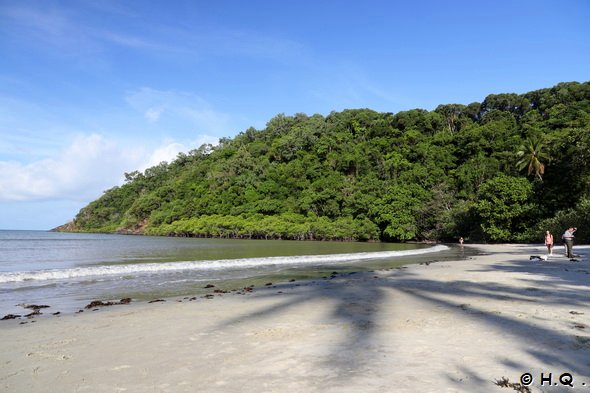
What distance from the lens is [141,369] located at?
5.55m

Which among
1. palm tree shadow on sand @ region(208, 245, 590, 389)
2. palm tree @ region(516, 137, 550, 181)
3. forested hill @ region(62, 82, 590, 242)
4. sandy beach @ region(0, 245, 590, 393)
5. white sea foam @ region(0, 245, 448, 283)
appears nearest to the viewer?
sandy beach @ region(0, 245, 590, 393)

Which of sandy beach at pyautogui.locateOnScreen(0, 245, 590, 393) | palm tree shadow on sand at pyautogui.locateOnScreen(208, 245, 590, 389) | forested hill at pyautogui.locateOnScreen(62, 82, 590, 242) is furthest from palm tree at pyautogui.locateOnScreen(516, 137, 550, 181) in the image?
sandy beach at pyautogui.locateOnScreen(0, 245, 590, 393)

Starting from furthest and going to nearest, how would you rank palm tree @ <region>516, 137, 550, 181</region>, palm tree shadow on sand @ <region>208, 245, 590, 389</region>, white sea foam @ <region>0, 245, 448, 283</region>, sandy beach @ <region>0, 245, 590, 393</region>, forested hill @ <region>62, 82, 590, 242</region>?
palm tree @ <region>516, 137, 550, 181</region>, forested hill @ <region>62, 82, 590, 242</region>, white sea foam @ <region>0, 245, 448, 283</region>, palm tree shadow on sand @ <region>208, 245, 590, 389</region>, sandy beach @ <region>0, 245, 590, 393</region>

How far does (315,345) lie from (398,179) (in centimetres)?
7714

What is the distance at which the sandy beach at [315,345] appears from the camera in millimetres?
4859

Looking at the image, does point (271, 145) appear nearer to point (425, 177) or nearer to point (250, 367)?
point (425, 177)

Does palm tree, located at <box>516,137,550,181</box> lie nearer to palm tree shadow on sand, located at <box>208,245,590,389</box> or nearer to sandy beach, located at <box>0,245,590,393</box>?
palm tree shadow on sand, located at <box>208,245,590,389</box>

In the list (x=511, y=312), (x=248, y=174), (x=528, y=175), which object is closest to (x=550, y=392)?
(x=511, y=312)

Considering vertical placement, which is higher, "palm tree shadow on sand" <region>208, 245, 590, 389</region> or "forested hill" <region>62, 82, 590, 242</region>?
"forested hill" <region>62, 82, 590, 242</region>

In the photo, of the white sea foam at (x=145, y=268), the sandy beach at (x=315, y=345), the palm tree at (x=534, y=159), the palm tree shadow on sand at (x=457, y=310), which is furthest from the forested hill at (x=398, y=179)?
the sandy beach at (x=315, y=345)

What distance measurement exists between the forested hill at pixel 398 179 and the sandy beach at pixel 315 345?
37019 millimetres

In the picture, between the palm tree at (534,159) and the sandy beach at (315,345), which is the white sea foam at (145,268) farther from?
the palm tree at (534,159)

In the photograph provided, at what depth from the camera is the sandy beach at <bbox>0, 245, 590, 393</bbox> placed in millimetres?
4859

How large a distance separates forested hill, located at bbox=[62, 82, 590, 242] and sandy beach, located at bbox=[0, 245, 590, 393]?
3702cm
